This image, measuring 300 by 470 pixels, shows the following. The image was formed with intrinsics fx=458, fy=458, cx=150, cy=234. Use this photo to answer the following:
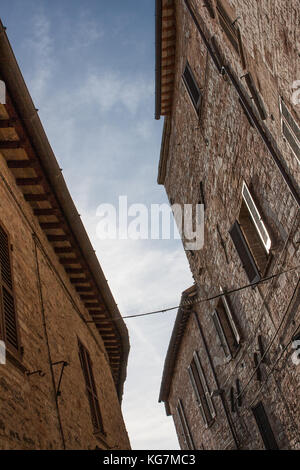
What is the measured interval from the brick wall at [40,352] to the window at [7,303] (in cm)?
12

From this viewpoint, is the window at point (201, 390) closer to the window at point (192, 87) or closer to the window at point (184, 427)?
the window at point (184, 427)

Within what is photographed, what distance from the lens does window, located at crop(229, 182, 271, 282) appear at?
26.1ft

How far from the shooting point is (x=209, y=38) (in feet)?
27.9

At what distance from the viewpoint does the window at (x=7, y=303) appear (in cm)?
477

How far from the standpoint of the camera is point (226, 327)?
35.8ft

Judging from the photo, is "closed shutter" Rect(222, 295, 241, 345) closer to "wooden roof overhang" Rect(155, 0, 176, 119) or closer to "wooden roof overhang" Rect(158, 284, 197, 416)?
"wooden roof overhang" Rect(158, 284, 197, 416)

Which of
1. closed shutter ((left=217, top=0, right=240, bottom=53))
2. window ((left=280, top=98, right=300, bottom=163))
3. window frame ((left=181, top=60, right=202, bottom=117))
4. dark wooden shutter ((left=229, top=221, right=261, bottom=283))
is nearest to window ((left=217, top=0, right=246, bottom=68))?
closed shutter ((left=217, top=0, right=240, bottom=53))

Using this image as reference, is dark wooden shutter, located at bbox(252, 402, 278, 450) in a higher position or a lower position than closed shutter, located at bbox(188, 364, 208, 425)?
lower

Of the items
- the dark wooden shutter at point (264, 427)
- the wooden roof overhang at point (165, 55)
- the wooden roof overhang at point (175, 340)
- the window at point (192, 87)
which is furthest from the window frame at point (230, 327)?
the wooden roof overhang at point (165, 55)

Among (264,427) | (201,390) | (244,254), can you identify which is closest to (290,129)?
(244,254)

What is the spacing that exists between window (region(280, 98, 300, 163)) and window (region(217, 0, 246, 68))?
152cm

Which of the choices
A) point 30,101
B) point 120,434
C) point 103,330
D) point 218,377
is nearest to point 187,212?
point 103,330

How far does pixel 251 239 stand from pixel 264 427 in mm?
4162
